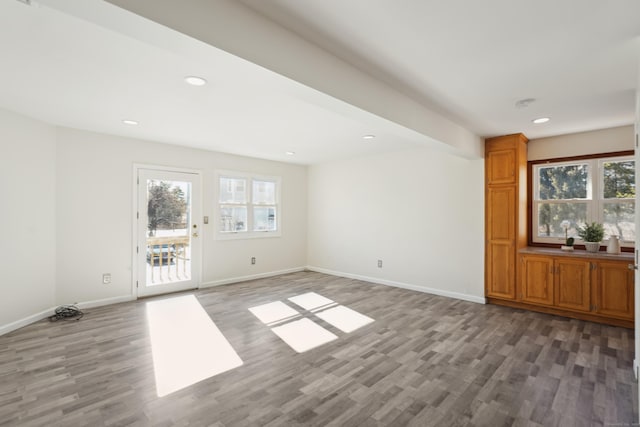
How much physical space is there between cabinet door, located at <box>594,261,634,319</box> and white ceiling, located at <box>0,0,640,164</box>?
1.79 meters

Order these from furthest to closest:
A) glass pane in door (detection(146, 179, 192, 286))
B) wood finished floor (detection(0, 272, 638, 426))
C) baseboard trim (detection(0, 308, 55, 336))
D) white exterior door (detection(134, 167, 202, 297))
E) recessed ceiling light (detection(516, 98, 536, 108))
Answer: glass pane in door (detection(146, 179, 192, 286))
white exterior door (detection(134, 167, 202, 297))
baseboard trim (detection(0, 308, 55, 336))
recessed ceiling light (detection(516, 98, 536, 108))
wood finished floor (detection(0, 272, 638, 426))

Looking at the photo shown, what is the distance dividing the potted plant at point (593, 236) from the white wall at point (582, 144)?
1.03 m

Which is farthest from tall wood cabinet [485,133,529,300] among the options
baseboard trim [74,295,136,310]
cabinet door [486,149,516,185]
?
baseboard trim [74,295,136,310]

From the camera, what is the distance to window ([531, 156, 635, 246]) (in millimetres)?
4023

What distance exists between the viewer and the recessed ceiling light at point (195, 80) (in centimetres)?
265

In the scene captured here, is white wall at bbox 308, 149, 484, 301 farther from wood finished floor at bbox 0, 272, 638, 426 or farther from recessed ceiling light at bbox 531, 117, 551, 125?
wood finished floor at bbox 0, 272, 638, 426

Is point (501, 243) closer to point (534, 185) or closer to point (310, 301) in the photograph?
point (534, 185)

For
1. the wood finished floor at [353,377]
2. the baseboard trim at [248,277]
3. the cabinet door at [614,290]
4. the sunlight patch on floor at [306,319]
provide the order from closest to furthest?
the wood finished floor at [353,377], the sunlight patch on floor at [306,319], the cabinet door at [614,290], the baseboard trim at [248,277]

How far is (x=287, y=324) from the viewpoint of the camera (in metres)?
3.74

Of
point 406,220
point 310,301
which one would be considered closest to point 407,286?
point 406,220

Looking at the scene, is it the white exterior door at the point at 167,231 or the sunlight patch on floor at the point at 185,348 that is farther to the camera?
the white exterior door at the point at 167,231

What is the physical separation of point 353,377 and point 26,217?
4.17 meters

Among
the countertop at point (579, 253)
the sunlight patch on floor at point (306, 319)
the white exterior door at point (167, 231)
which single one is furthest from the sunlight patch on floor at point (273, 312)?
the countertop at point (579, 253)

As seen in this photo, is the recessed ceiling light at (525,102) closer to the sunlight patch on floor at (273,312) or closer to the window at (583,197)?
the window at (583,197)
